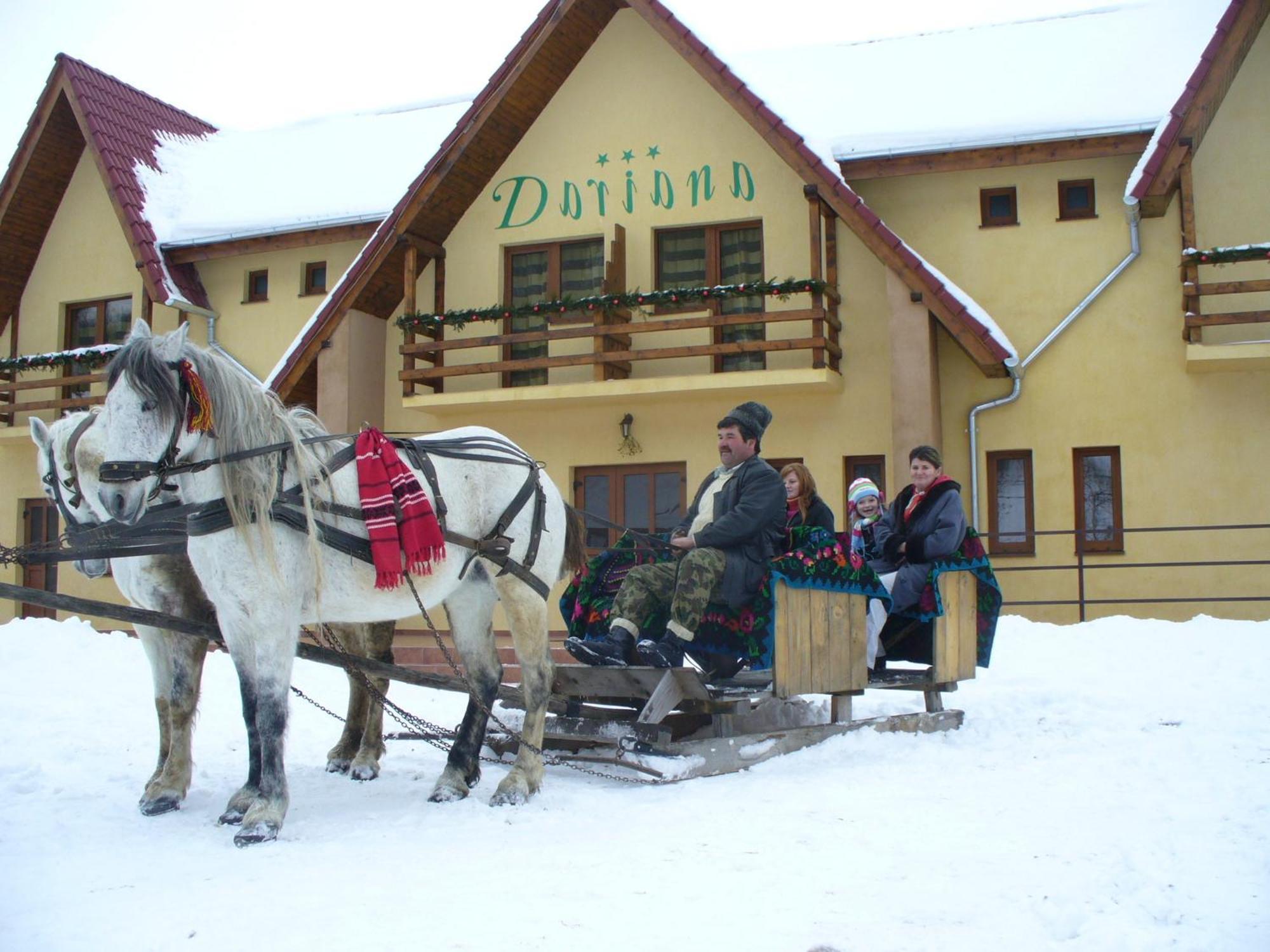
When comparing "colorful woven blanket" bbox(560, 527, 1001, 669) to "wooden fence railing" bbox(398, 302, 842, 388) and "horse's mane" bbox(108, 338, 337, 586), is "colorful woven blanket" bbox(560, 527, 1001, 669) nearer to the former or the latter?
"horse's mane" bbox(108, 338, 337, 586)

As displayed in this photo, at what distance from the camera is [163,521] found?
5.41m

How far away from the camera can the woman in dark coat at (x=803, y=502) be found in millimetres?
7750

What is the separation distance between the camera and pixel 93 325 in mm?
18688

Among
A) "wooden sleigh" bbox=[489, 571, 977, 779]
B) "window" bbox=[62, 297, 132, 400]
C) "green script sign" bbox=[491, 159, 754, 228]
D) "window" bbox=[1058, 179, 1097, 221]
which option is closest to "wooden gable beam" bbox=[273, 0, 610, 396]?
"green script sign" bbox=[491, 159, 754, 228]

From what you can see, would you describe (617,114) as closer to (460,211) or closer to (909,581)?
(460,211)

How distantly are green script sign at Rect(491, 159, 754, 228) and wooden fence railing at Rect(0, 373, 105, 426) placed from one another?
6.04m

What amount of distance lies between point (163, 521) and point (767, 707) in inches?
142

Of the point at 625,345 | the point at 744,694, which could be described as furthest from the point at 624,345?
the point at 744,694

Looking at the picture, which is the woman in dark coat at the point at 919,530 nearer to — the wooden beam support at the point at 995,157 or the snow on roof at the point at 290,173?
the wooden beam support at the point at 995,157

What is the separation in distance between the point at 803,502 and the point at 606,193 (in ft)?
27.5

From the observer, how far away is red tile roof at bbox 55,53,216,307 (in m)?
17.0

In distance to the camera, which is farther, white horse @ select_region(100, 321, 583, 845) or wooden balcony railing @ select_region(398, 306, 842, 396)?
wooden balcony railing @ select_region(398, 306, 842, 396)

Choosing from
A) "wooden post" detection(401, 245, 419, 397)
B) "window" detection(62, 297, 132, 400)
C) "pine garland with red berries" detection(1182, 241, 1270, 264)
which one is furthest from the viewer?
"window" detection(62, 297, 132, 400)

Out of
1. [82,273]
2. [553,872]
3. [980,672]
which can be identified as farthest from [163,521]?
[82,273]
